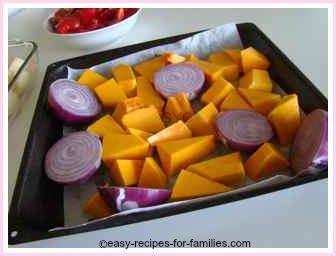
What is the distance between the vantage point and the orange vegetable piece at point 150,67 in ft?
4.52

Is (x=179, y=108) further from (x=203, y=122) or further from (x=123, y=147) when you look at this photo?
(x=123, y=147)

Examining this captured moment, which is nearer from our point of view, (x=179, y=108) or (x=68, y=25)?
(x=179, y=108)

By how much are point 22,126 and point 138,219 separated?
0.65 metres

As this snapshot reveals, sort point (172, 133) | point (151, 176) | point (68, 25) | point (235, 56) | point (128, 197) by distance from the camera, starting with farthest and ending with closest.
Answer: point (68, 25)
point (235, 56)
point (172, 133)
point (151, 176)
point (128, 197)

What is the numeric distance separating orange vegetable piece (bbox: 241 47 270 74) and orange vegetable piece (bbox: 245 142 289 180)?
38cm

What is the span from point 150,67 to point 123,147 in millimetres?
397

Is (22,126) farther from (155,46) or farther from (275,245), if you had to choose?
(275,245)

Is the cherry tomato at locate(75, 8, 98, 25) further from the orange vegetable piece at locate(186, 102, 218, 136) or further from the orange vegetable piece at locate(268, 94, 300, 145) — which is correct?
the orange vegetable piece at locate(268, 94, 300, 145)

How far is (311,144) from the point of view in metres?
0.99

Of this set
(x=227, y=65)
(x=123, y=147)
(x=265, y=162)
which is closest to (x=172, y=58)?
(x=227, y=65)

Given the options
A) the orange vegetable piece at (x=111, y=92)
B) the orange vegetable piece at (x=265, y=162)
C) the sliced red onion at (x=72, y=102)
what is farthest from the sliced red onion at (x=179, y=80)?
the orange vegetable piece at (x=265, y=162)

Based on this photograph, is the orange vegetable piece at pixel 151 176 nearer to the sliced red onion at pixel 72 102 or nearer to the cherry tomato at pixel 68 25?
the sliced red onion at pixel 72 102

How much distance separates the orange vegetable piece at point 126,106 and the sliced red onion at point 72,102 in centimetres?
8

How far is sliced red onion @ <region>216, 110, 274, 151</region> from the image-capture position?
111cm
